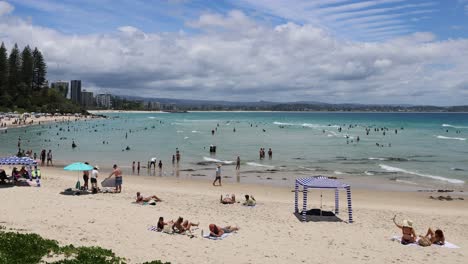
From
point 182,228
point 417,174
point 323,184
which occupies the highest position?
point 323,184

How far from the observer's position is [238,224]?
52.4 feet

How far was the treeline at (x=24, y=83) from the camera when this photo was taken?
118562mm

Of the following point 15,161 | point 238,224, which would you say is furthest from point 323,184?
point 15,161

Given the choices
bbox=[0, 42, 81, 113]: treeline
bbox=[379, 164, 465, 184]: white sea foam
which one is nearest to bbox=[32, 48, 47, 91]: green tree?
bbox=[0, 42, 81, 113]: treeline

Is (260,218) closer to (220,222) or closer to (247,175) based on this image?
(220,222)

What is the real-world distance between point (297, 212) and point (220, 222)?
394 cm

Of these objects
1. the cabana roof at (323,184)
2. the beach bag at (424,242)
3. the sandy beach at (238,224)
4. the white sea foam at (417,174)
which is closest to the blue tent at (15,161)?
the sandy beach at (238,224)

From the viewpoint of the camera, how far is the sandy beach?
1224 centimetres

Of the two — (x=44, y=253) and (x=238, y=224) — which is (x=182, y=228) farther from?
(x=44, y=253)

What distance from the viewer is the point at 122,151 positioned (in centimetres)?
4806

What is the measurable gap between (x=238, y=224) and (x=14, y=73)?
127 meters

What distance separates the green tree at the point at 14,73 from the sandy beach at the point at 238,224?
114 m

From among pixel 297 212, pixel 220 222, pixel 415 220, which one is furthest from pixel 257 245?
pixel 415 220

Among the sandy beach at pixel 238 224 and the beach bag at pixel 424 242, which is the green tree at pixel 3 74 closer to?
the sandy beach at pixel 238 224
